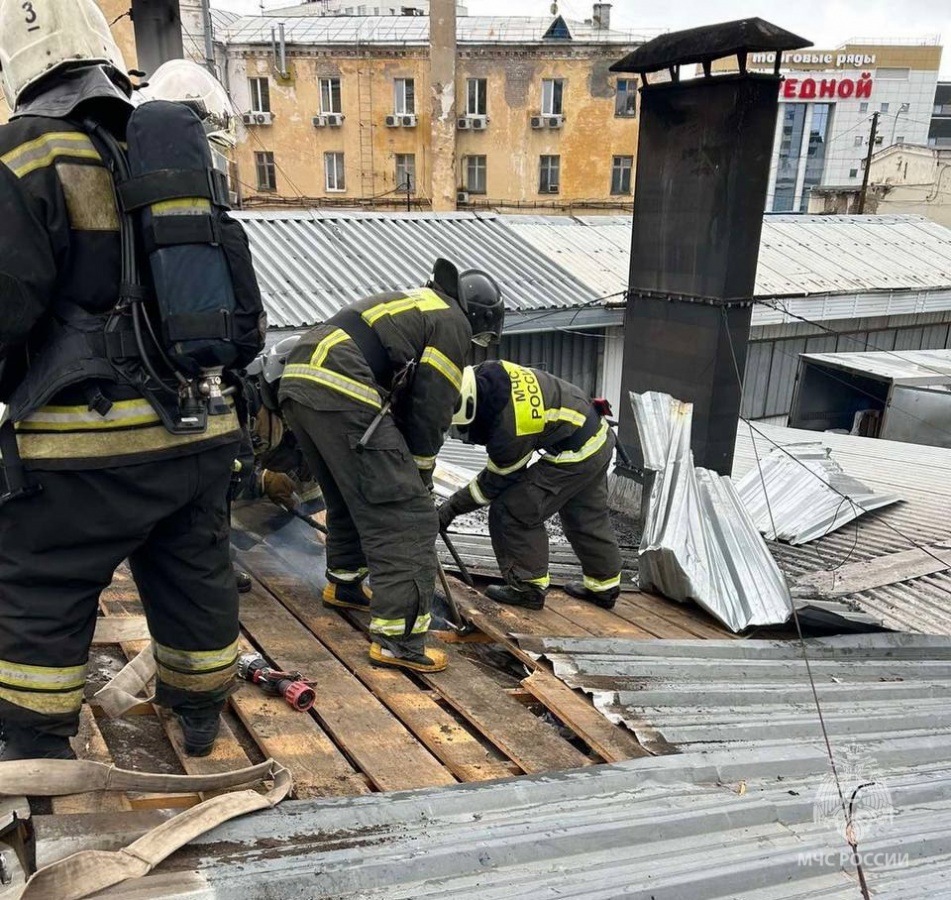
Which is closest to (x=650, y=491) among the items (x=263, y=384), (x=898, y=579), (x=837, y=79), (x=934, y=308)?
(x=898, y=579)

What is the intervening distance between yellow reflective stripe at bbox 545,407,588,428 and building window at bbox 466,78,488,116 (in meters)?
24.2

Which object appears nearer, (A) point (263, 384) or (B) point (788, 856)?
(B) point (788, 856)

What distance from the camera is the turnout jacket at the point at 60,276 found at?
5.84ft

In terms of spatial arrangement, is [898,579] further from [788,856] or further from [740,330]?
[788,856]

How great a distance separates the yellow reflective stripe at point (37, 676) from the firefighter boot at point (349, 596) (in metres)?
1.76

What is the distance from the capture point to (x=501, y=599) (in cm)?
423

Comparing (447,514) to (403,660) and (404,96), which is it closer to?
(403,660)

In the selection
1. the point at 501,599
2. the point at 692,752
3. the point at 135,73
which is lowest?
the point at 501,599

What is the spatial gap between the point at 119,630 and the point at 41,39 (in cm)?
188

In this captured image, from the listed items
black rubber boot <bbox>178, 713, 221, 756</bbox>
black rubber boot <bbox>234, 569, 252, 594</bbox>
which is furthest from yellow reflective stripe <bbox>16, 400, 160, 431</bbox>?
black rubber boot <bbox>234, 569, 252, 594</bbox>

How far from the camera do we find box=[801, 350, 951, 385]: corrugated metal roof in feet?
36.8

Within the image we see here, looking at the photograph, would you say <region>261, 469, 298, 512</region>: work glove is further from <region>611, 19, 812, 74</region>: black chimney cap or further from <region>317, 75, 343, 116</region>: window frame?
<region>317, 75, 343, 116</region>: window frame

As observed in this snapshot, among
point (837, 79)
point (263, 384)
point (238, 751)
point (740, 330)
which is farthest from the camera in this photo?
point (837, 79)

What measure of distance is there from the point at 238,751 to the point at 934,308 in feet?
48.0
